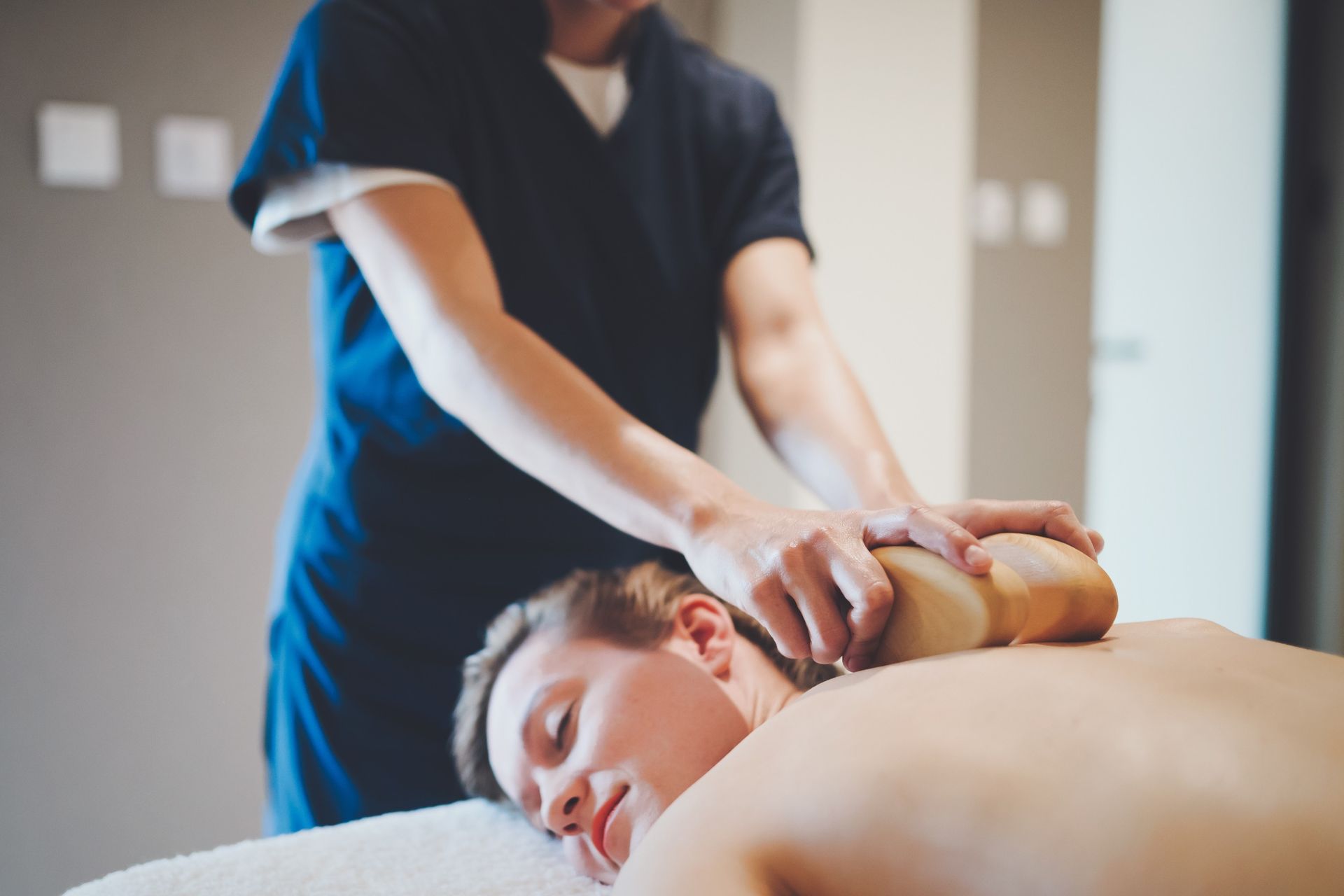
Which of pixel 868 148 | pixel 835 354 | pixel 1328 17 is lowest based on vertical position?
pixel 835 354

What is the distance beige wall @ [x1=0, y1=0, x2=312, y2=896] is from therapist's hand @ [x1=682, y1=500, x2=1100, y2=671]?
5.41 ft

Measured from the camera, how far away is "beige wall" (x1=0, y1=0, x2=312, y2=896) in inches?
77.4

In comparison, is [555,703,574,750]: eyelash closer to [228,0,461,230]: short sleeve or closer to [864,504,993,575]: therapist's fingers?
[864,504,993,575]: therapist's fingers

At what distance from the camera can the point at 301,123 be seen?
1.05 metres

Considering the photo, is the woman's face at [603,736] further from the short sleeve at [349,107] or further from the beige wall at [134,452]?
the beige wall at [134,452]

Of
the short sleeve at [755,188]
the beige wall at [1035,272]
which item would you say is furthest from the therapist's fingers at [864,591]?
the beige wall at [1035,272]

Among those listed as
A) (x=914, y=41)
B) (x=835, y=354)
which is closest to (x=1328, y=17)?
(x=914, y=41)

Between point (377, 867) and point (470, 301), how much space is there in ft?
1.70

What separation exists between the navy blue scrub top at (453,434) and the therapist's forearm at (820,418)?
4.5 inches

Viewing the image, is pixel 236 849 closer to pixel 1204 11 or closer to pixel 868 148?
pixel 868 148

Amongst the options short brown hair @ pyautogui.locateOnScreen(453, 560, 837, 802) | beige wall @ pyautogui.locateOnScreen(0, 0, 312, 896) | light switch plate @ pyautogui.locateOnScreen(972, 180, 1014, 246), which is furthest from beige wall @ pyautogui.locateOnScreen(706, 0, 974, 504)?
short brown hair @ pyautogui.locateOnScreen(453, 560, 837, 802)

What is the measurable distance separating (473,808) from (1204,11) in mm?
3249

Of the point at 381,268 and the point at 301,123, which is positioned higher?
the point at 301,123

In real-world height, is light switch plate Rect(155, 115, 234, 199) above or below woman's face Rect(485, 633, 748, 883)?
above
